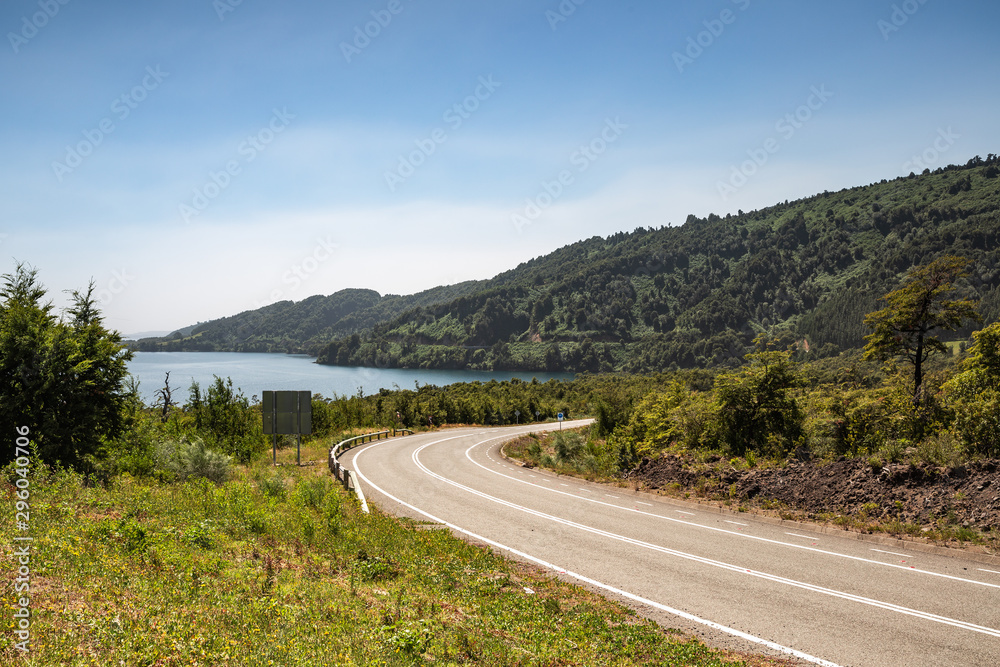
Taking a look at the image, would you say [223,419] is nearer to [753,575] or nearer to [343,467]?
[343,467]

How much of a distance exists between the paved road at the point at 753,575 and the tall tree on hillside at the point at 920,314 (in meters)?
11.7

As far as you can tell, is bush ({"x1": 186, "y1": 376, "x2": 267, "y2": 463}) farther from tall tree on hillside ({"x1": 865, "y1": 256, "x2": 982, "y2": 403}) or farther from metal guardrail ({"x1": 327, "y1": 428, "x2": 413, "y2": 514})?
tall tree on hillside ({"x1": 865, "y1": 256, "x2": 982, "y2": 403})

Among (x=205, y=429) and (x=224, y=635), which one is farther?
(x=205, y=429)

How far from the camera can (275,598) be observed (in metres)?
6.73

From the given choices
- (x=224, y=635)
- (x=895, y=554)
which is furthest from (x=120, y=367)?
(x=895, y=554)

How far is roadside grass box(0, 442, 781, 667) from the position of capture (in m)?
5.16

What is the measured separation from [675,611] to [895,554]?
5.67m

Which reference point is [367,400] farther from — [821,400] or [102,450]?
[821,400]

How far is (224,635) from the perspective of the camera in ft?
17.7

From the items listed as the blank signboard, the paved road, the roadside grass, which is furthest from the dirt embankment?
the blank signboard

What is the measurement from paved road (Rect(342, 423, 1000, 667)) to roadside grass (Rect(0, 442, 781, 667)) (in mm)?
1186

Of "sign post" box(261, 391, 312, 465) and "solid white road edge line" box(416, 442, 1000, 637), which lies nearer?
"solid white road edge line" box(416, 442, 1000, 637)

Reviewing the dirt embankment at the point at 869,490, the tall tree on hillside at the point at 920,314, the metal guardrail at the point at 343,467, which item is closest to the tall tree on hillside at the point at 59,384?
the metal guardrail at the point at 343,467

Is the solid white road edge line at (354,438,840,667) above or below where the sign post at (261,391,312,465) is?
below
